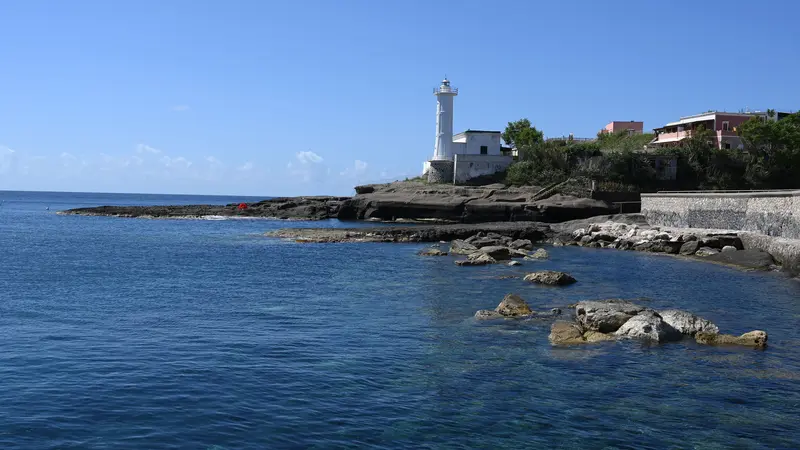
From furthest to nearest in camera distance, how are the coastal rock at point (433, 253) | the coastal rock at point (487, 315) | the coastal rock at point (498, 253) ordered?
the coastal rock at point (433, 253)
the coastal rock at point (498, 253)
the coastal rock at point (487, 315)

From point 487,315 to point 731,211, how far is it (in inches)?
1081

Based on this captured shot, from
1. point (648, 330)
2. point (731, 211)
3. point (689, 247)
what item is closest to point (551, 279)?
point (648, 330)

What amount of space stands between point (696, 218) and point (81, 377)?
4141 centimetres

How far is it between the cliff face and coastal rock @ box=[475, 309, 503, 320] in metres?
41.6

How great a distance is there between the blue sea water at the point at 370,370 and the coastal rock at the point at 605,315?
1.09 metres

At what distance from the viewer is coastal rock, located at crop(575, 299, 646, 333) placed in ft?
59.2

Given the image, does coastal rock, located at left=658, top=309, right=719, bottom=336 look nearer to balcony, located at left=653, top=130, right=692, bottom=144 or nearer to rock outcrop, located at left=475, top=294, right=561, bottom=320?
rock outcrop, located at left=475, top=294, right=561, bottom=320

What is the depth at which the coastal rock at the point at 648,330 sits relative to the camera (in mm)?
17250

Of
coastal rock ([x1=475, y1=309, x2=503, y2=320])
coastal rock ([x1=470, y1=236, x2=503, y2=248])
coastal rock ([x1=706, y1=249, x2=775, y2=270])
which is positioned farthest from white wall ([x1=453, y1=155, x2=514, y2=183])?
coastal rock ([x1=475, y1=309, x2=503, y2=320])

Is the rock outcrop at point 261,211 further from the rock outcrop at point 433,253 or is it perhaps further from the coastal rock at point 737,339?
the coastal rock at point 737,339

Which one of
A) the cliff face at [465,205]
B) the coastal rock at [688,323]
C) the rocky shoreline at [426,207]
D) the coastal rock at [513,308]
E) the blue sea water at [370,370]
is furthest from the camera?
the rocky shoreline at [426,207]

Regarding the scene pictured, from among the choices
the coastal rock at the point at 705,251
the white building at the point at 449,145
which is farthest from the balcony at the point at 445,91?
the coastal rock at the point at 705,251

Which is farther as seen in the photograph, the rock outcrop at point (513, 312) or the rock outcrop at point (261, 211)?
the rock outcrop at point (261, 211)

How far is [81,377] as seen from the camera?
13680mm
